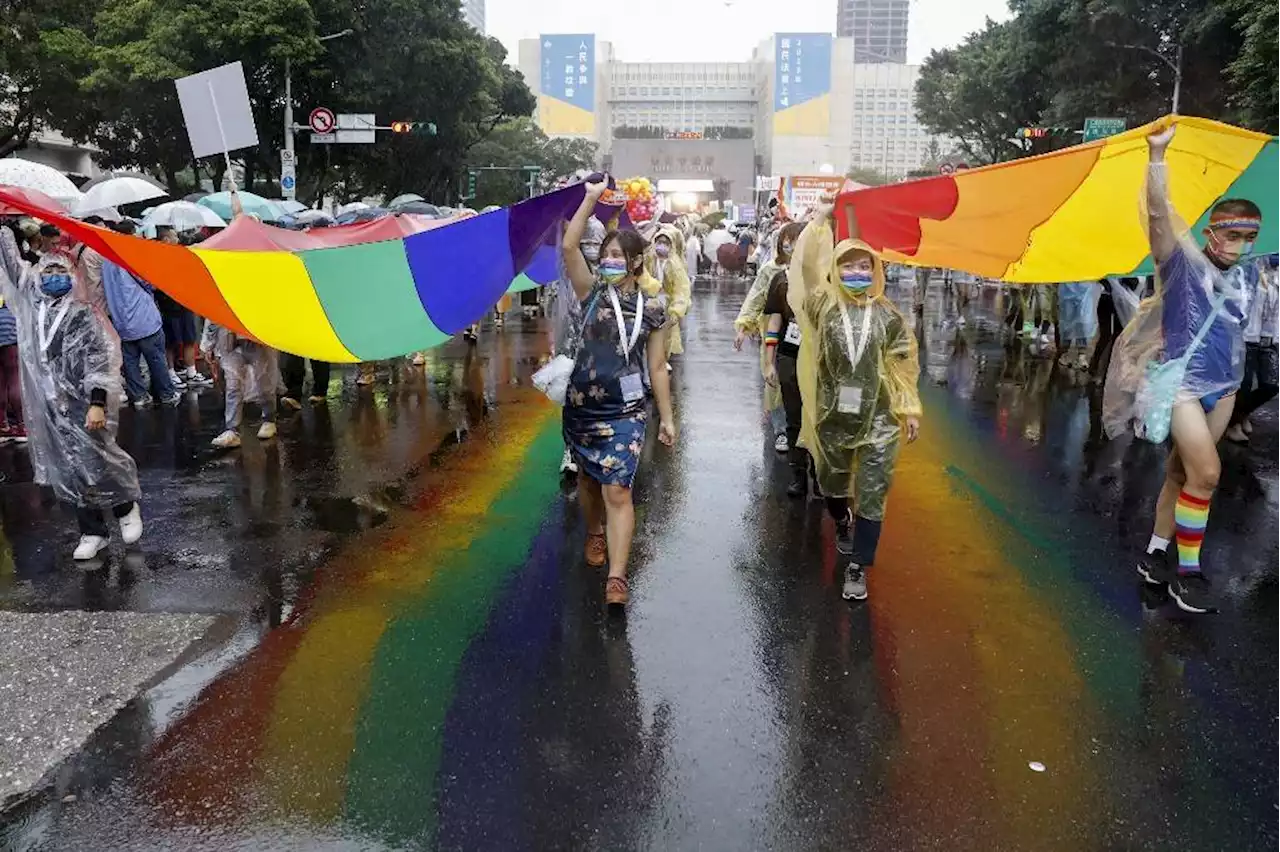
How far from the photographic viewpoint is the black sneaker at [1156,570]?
197 inches

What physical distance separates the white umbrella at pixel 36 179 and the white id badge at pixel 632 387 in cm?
719

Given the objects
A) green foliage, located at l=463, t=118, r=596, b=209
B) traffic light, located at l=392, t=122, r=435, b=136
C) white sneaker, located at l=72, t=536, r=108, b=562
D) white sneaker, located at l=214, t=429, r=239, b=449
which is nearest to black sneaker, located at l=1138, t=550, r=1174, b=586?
white sneaker, located at l=72, t=536, r=108, b=562

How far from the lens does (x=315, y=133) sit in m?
28.5

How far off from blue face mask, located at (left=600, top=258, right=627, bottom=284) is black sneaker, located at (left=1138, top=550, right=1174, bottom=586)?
3.01 metres

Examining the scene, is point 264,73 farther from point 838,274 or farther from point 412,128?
point 838,274

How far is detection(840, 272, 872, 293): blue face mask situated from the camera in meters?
4.68

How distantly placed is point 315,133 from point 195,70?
159 inches

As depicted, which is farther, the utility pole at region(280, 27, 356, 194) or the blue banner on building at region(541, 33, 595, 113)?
the blue banner on building at region(541, 33, 595, 113)

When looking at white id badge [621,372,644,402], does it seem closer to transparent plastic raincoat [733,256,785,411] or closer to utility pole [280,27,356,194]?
transparent plastic raincoat [733,256,785,411]

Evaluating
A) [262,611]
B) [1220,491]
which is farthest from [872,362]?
[1220,491]

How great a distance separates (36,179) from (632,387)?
8.35 meters

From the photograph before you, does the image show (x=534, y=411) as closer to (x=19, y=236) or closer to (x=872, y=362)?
(x=19, y=236)

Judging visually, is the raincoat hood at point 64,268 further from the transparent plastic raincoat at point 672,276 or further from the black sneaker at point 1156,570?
the black sneaker at point 1156,570

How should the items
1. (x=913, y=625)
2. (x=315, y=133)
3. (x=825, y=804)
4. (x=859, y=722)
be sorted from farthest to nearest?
(x=315, y=133) → (x=913, y=625) → (x=859, y=722) → (x=825, y=804)
